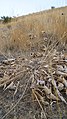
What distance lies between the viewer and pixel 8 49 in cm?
352

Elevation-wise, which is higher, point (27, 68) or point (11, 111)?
point (27, 68)

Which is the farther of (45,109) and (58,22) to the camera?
(58,22)

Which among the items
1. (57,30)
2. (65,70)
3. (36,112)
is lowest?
(36,112)

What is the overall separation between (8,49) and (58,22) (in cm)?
106

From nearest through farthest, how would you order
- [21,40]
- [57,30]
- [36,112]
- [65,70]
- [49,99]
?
[36,112], [49,99], [65,70], [21,40], [57,30]

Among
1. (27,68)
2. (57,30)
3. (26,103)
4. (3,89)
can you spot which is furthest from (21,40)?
(26,103)

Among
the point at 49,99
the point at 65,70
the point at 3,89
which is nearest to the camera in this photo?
the point at 49,99

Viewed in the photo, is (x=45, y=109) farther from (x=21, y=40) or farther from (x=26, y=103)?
(x=21, y=40)

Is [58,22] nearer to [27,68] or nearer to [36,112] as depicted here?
[27,68]

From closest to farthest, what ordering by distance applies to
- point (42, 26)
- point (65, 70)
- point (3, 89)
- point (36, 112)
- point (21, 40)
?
point (36, 112), point (3, 89), point (65, 70), point (21, 40), point (42, 26)

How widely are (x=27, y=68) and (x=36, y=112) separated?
623 mm

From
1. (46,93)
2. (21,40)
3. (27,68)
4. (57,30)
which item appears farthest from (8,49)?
(46,93)

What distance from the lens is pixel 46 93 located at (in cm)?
201

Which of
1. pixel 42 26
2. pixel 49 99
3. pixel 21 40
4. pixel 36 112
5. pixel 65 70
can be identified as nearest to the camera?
pixel 36 112
